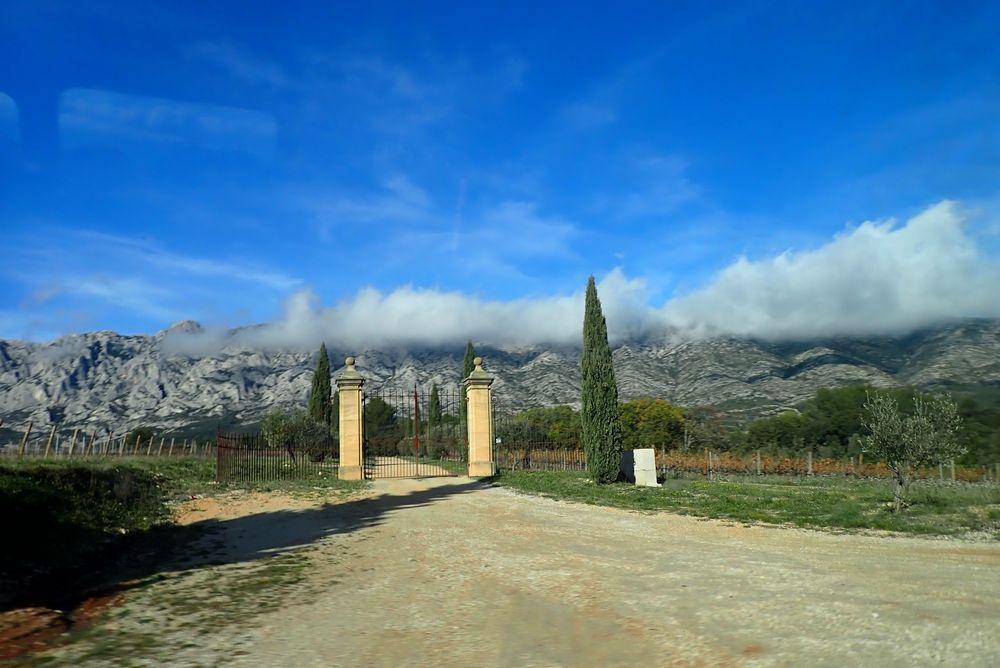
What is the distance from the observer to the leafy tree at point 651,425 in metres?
44.1

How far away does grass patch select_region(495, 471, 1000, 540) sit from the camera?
39.1 ft

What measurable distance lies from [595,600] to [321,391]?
44722 millimetres

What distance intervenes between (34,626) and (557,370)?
305 ft

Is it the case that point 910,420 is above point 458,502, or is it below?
above

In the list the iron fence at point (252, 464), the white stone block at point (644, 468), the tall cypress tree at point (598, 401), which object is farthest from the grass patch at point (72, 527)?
the white stone block at point (644, 468)

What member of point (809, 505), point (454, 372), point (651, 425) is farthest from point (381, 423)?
point (809, 505)

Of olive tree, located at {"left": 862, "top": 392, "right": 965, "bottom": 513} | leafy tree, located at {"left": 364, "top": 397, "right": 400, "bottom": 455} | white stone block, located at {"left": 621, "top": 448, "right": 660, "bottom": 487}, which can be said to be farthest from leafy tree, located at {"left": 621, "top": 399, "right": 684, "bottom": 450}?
olive tree, located at {"left": 862, "top": 392, "right": 965, "bottom": 513}

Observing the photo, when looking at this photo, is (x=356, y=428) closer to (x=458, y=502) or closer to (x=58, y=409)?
(x=458, y=502)

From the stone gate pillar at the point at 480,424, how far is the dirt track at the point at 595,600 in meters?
10.6

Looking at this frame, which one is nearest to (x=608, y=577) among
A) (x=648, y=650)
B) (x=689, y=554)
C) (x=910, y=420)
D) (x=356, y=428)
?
(x=689, y=554)

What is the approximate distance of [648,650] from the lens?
5.12 m

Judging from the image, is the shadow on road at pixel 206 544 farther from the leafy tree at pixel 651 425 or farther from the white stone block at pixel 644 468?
the leafy tree at pixel 651 425

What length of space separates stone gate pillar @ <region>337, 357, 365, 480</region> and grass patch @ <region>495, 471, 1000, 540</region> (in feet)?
17.2

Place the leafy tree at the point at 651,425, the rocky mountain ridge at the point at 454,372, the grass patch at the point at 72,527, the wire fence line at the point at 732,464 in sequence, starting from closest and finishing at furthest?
the grass patch at the point at 72,527, the wire fence line at the point at 732,464, the leafy tree at the point at 651,425, the rocky mountain ridge at the point at 454,372
